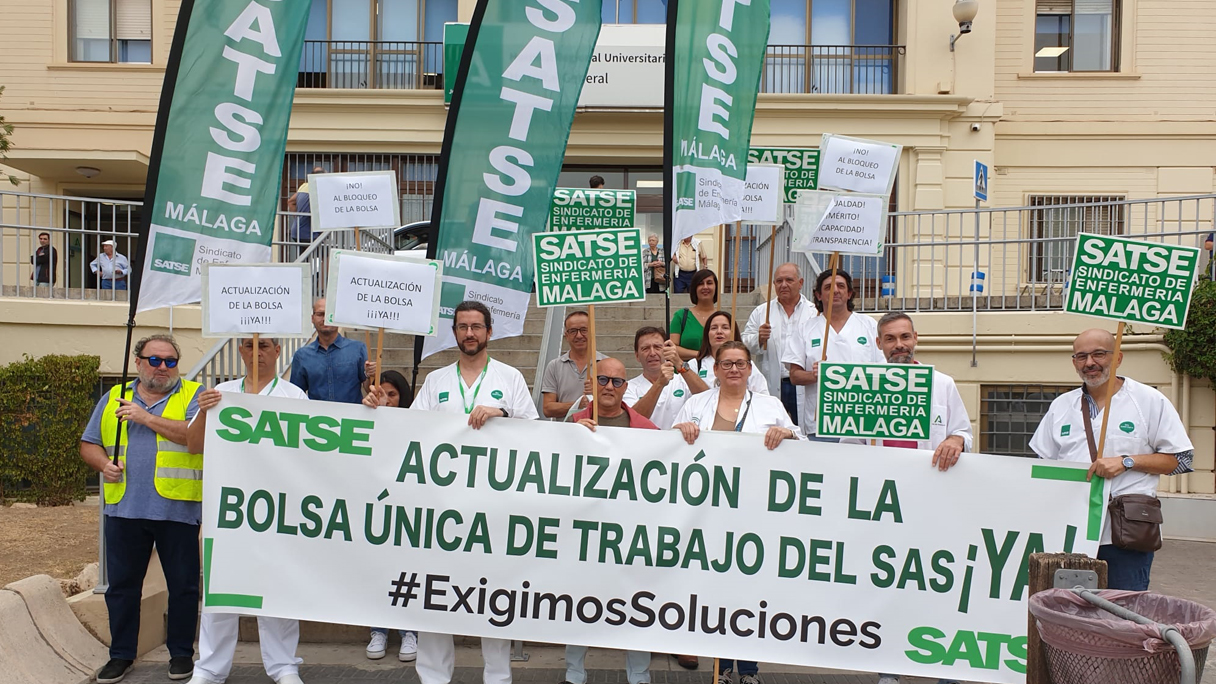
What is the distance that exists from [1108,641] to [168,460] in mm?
4617

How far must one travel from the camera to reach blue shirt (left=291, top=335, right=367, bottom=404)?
22.7 ft

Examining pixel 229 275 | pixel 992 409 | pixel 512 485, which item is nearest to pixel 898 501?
pixel 512 485

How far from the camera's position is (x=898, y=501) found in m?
5.24

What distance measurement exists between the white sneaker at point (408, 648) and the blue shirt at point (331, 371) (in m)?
1.61

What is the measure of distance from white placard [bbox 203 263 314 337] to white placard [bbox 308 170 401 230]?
3.10 feet

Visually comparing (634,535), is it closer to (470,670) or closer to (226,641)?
(470,670)

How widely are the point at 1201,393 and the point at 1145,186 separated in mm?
8000

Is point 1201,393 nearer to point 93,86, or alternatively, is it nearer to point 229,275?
point 229,275

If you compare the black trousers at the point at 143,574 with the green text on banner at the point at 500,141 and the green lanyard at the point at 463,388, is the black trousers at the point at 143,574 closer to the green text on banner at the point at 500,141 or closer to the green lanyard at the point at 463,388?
the green lanyard at the point at 463,388

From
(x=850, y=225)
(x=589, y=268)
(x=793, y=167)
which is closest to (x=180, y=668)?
(x=589, y=268)

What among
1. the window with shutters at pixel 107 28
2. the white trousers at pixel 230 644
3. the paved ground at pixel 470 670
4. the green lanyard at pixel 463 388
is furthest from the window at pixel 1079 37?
the white trousers at pixel 230 644

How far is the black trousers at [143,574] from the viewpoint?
18.7ft

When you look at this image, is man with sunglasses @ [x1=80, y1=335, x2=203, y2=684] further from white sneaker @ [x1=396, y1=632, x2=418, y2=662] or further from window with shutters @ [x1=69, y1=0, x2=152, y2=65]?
window with shutters @ [x1=69, y1=0, x2=152, y2=65]

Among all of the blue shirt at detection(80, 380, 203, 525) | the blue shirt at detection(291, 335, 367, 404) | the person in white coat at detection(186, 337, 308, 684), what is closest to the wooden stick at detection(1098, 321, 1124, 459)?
the person in white coat at detection(186, 337, 308, 684)
